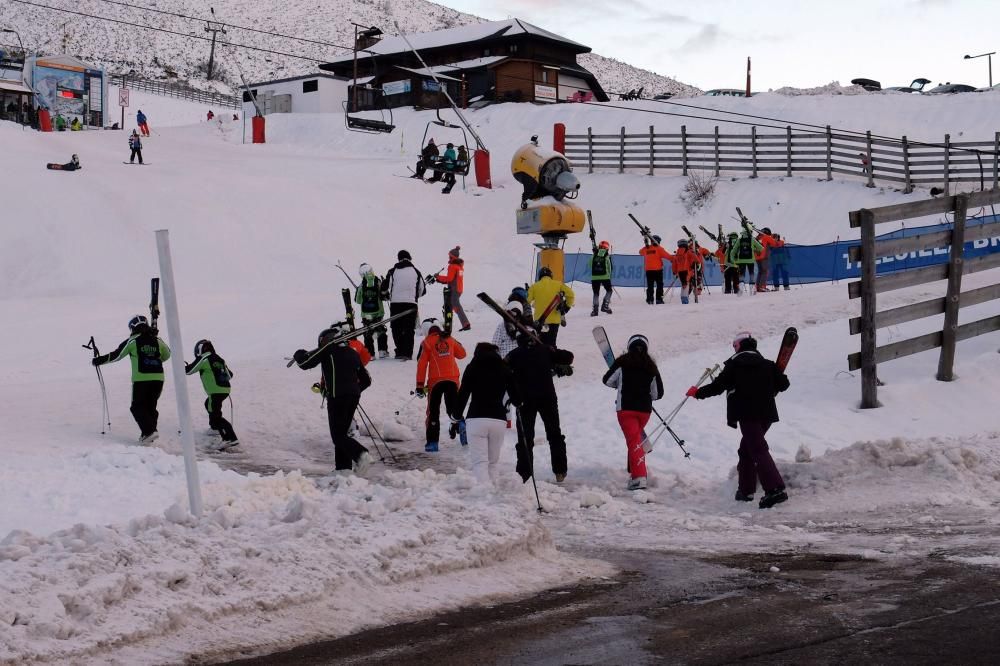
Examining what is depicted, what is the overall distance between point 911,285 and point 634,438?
4.47m

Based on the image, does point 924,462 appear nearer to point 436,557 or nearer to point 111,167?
point 436,557

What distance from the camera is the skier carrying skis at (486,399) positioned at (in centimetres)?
1049

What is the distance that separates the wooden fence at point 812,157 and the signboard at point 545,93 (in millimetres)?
13236

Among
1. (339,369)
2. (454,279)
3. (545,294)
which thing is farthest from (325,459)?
(454,279)

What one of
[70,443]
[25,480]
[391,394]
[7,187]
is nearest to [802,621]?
[25,480]

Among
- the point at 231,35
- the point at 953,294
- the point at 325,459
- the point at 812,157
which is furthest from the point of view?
the point at 231,35

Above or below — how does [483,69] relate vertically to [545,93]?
above

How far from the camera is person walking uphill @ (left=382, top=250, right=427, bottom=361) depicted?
57.9 ft

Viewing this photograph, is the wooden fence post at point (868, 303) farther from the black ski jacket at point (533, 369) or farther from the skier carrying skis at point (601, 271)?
the skier carrying skis at point (601, 271)

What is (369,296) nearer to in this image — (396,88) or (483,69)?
(483,69)

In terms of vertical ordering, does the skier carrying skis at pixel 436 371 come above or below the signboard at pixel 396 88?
below

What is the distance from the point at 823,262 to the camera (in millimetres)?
25641

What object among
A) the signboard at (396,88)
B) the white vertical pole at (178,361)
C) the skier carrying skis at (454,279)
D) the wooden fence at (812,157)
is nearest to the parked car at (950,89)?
the wooden fence at (812,157)

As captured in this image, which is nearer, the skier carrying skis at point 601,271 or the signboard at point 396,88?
the skier carrying skis at point 601,271
